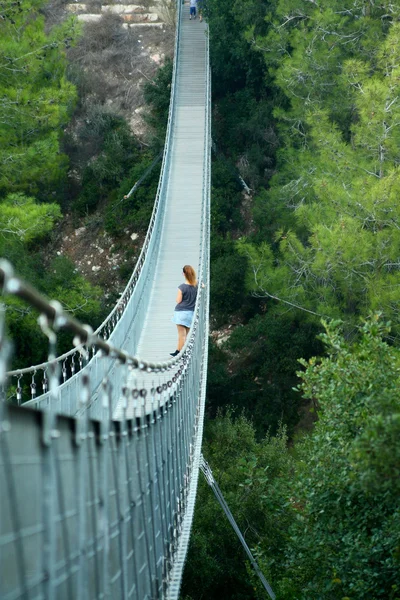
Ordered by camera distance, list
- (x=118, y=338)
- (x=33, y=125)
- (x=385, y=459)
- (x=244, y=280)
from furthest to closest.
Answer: (x=244, y=280) < (x=33, y=125) < (x=118, y=338) < (x=385, y=459)

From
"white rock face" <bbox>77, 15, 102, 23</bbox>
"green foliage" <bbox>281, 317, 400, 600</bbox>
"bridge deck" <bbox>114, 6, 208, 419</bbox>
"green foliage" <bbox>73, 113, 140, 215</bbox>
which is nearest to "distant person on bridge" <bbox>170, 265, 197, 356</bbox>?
"bridge deck" <bbox>114, 6, 208, 419</bbox>

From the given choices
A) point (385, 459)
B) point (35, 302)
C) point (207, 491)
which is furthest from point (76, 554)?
point (207, 491)

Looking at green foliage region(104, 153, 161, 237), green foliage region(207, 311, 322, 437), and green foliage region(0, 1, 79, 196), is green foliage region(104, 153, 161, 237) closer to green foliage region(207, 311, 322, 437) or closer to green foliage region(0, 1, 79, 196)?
green foliage region(0, 1, 79, 196)

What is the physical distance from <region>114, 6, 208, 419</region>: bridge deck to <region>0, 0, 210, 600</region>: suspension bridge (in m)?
0.05

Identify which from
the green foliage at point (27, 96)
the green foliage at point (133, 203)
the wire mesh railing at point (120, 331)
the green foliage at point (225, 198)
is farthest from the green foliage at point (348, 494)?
the green foliage at point (133, 203)

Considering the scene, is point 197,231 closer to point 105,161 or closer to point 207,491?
point 207,491

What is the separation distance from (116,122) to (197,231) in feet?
25.8

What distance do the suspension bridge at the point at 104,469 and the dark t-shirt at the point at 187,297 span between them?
23cm

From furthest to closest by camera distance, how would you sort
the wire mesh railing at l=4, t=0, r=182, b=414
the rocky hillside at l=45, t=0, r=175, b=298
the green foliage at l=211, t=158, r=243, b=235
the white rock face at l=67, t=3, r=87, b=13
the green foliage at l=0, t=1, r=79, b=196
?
the white rock face at l=67, t=3, r=87, b=13, the rocky hillside at l=45, t=0, r=175, b=298, the green foliage at l=211, t=158, r=243, b=235, the green foliage at l=0, t=1, r=79, b=196, the wire mesh railing at l=4, t=0, r=182, b=414

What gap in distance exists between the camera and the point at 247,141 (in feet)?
60.2

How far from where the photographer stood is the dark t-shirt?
7.73 metres

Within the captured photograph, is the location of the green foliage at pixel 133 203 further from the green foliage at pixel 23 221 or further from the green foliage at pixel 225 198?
the green foliage at pixel 23 221

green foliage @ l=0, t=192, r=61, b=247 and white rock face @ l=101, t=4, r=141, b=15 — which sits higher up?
white rock face @ l=101, t=4, r=141, b=15

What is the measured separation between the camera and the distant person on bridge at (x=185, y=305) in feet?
25.3
